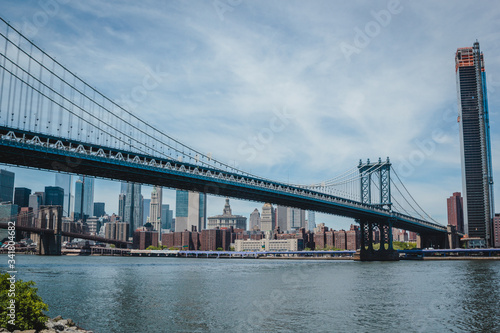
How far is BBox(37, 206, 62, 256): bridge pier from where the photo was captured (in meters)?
155

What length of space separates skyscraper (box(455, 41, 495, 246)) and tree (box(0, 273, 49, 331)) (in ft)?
556

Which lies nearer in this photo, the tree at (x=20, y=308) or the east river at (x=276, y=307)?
the tree at (x=20, y=308)

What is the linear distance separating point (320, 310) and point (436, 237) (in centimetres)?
12812

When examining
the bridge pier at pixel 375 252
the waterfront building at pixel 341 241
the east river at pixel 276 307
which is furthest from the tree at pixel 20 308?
the waterfront building at pixel 341 241

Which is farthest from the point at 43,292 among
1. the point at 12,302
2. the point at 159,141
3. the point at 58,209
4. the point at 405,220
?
the point at 58,209

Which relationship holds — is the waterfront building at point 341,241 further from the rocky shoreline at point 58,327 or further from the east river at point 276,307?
the rocky shoreline at point 58,327

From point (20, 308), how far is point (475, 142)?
172m

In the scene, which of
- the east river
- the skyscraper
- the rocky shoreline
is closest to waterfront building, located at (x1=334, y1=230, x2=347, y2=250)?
the skyscraper

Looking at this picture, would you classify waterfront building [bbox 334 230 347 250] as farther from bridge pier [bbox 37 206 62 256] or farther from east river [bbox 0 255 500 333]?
east river [bbox 0 255 500 333]

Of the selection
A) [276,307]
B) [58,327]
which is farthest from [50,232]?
[58,327]

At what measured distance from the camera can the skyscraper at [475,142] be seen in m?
162

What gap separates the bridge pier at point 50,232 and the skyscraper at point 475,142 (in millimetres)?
144446

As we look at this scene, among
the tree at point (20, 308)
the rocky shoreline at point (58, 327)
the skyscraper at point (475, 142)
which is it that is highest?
the skyscraper at point (475, 142)

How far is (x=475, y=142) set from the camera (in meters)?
163
